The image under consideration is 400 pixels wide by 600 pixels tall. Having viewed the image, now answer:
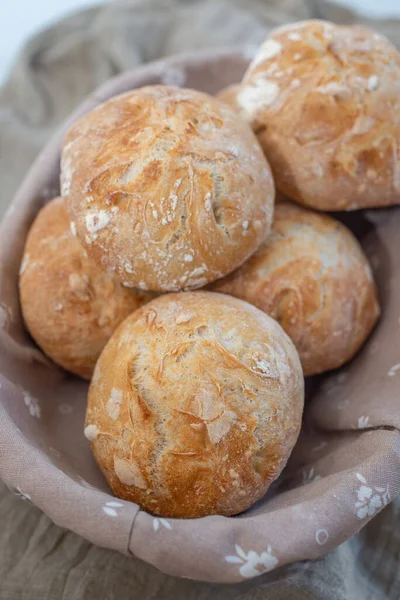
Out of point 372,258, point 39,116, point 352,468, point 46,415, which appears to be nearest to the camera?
point 352,468

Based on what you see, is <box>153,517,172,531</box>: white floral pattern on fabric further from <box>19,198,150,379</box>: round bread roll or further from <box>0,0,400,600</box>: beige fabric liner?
<box>19,198,150,379</box>: round bread roll

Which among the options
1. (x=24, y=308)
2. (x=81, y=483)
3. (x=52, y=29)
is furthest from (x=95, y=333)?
(x=52, y=29)

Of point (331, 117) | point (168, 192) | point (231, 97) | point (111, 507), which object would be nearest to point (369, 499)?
point (111, 507)

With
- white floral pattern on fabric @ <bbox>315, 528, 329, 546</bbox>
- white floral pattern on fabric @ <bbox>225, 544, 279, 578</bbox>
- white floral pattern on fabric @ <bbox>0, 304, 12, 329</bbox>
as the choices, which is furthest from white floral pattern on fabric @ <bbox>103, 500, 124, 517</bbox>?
white floral pattern on fabric @ <bbox>0, 304, 12, 329</bbox>

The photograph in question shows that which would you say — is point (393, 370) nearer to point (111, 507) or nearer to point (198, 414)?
point (198, 414)

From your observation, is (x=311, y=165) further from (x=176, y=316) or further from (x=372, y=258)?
(x=176, y=316)
